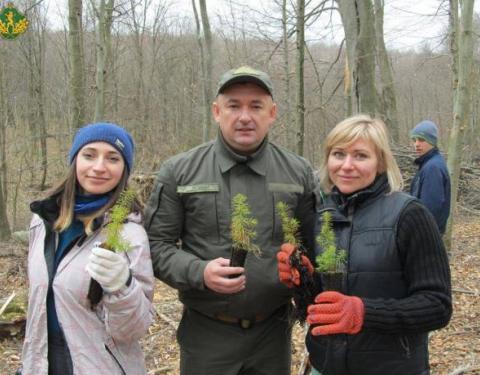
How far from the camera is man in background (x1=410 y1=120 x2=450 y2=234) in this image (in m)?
5.88

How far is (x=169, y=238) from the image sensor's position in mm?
2471

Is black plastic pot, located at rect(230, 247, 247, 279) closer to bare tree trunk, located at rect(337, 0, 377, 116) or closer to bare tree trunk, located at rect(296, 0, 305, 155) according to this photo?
bare tree trunk, located at rect(337, 0, 377, 116)

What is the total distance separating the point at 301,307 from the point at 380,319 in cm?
49

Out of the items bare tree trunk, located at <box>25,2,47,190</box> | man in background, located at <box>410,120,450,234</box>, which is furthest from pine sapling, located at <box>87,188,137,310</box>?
bare tree trunk, located at <box>25,2,47,190</box>

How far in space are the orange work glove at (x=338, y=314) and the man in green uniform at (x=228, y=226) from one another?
1.82 feet

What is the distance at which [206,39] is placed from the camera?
17.5 metres

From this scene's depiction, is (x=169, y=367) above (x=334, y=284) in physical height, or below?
below

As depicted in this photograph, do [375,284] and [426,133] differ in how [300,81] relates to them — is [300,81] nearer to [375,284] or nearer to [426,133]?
[426,133]

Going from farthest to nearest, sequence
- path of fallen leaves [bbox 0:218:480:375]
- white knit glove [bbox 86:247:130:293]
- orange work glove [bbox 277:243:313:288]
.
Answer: path of fallen leaves [bbox 0:218:480:375] → orange work glove [bbox 277:243:313:288] → white knit glove [bbox 86:247:130:293]

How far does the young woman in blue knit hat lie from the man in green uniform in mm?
247

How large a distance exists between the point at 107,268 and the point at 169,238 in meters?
0.62

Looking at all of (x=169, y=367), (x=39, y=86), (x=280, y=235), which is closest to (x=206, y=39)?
(x=39, y=86)

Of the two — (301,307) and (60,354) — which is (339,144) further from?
(60,354)

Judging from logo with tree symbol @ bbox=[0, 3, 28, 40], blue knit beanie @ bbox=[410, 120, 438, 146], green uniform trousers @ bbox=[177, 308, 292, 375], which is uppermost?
logo with tree symbol @ bbox=[0, 3, 28, 40]
